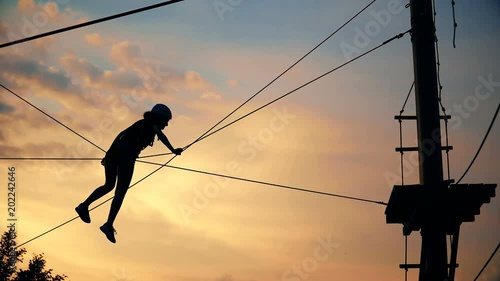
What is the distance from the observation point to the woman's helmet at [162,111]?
11547mm

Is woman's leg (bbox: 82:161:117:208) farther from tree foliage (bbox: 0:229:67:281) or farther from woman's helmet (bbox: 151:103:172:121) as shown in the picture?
tree foliage (bbox: 0:229:67:281)

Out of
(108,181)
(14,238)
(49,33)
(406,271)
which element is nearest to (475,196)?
(406,271)

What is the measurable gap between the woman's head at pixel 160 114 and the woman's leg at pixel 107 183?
3.00 feet

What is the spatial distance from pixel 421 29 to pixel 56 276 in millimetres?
43659

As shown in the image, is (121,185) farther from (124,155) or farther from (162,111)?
(162,111)

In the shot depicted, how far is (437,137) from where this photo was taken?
1277 centimetres

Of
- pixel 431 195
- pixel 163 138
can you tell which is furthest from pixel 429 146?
pixel 163 138

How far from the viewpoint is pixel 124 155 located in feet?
38.2

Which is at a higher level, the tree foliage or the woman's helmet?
the tree foliage

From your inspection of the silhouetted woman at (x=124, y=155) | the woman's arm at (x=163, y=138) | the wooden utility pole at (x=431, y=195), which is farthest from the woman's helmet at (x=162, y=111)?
the wooden utility pole at (x=431, y=195)

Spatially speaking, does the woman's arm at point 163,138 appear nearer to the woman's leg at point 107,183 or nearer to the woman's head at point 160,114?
the woman's head at point 160,114

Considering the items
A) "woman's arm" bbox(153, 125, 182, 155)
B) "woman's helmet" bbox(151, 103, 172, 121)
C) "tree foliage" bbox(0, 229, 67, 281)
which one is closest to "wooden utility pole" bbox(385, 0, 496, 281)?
"woman's arm" bbox(153, 125, 182, 155)

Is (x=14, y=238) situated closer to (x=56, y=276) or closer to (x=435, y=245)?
(x=56, y=276)

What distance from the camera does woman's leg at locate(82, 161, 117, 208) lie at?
11.7m
